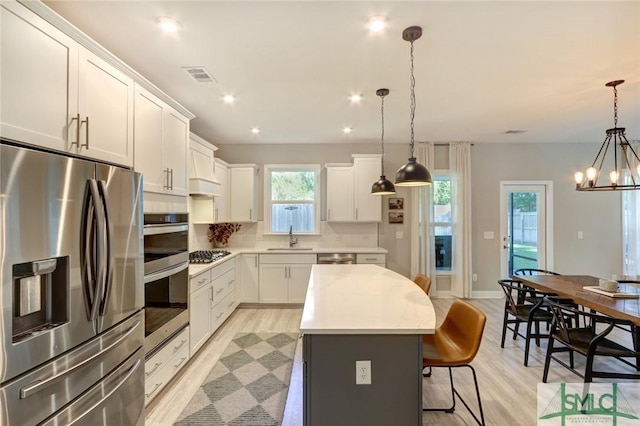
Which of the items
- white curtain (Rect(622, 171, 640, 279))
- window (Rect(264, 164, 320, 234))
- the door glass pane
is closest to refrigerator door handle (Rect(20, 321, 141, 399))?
window (Rect(264, 164, 320, 234))

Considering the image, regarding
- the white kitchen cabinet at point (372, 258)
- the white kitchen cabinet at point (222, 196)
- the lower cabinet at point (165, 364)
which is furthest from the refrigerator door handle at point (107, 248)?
the white kitchen cabinet at point (372, 258)

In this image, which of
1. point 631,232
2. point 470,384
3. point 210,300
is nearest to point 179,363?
point 210,300

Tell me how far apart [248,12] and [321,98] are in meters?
1.47

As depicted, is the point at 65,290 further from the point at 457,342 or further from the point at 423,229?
the point at 423,229

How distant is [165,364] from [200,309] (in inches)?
28.8

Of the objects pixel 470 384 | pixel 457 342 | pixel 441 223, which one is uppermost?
pixel 441 223

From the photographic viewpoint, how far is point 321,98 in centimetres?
329

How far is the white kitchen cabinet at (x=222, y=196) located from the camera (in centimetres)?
443

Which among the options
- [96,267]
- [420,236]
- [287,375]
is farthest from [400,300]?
[420,236]

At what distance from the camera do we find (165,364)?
2.42 m

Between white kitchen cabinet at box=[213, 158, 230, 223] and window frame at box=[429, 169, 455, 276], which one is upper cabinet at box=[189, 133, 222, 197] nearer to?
white kitchen cabinet at box=[213, 158, 230, 223]

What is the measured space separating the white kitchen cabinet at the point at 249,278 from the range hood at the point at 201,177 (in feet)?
3.72

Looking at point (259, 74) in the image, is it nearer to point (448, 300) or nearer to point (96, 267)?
point (96, 267)

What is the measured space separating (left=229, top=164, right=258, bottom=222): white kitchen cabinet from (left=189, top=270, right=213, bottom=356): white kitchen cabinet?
5.98ft
